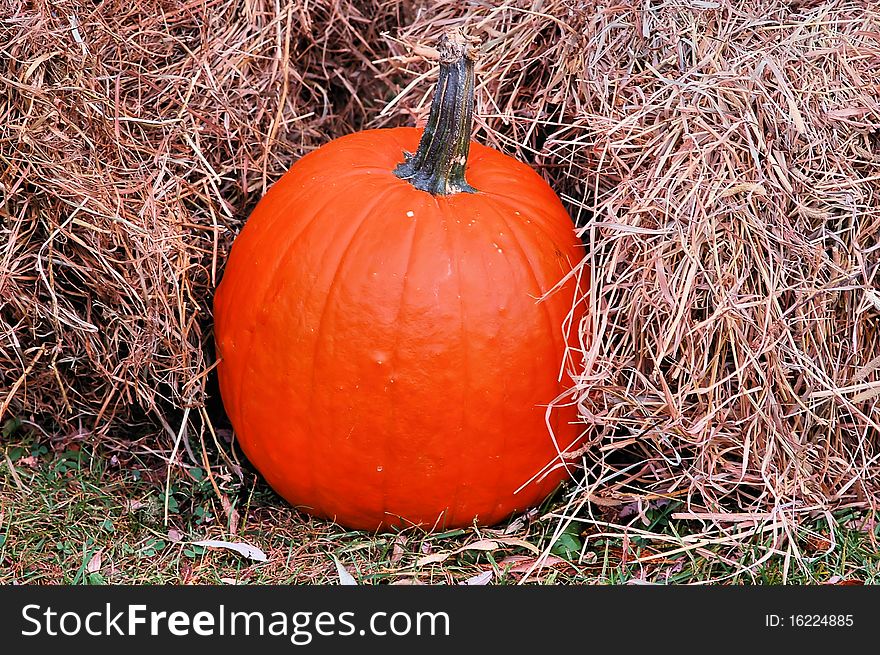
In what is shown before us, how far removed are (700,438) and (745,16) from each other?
111 centimetres

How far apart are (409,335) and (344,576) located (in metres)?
0.57

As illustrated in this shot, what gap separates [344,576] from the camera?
218cm

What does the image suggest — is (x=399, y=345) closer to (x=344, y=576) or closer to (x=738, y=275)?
(x=344, y=576)

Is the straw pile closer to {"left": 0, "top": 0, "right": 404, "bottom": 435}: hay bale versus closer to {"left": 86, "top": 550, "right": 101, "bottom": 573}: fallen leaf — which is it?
{"left": 0, "top": 0, "right": 404, "bottom": 435}: hay bale

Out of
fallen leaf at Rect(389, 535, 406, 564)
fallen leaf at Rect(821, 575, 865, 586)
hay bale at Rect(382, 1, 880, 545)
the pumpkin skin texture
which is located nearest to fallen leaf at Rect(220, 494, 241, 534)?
the pumpkin skin texture

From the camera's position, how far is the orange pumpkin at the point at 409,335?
7.04 feet

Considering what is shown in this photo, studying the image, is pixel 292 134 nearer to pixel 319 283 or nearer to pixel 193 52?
pixel 193 52

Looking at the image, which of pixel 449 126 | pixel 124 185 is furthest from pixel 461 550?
pixel 124 185

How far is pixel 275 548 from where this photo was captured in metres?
2.31

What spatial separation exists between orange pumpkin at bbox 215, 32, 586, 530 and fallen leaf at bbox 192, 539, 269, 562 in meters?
0.17

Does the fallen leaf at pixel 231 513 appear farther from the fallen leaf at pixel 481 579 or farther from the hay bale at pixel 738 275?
the hay bale at pixel 738 275

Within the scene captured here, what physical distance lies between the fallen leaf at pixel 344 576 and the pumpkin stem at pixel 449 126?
2.93 feet

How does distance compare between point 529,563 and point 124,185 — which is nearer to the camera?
point 529,563

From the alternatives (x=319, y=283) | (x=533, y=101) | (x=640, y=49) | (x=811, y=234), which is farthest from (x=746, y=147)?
(x=319, y=283)
